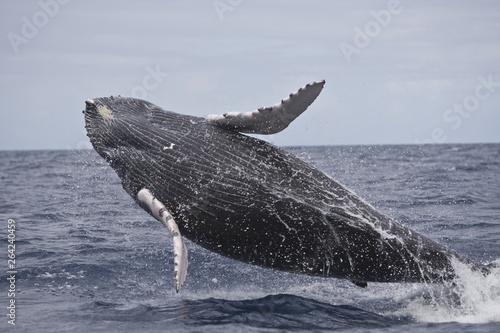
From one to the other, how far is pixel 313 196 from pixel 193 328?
259cm

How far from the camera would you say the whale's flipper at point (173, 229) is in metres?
8.82

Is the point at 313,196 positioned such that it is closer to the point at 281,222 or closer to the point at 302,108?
the point at 281,222

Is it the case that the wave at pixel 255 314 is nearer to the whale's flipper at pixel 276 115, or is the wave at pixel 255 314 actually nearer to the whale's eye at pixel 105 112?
the whale's flipper at pixel 276 115

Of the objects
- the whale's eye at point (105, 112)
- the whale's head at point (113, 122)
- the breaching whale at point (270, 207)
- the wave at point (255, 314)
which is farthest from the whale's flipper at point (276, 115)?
the wave at point (255, 314)

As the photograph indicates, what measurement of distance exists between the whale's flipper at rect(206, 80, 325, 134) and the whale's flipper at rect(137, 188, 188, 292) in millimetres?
Answer: 1618

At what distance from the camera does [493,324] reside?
8.91 m

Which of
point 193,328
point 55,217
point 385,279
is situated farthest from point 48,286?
point 55,217

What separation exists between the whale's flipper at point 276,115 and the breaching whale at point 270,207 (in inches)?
0.6

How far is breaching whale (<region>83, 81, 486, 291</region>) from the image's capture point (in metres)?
9.75

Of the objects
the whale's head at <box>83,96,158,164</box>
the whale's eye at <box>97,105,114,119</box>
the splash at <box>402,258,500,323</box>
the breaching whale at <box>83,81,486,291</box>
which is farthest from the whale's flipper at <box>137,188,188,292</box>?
the splash at <box>402,258,500,323</box>

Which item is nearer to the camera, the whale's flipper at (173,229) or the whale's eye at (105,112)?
the whale's flipper at (173,229)

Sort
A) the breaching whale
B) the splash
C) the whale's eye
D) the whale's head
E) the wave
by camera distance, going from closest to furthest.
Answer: the wave < the splash < the breaching whale < the whale's head < the whale's eye

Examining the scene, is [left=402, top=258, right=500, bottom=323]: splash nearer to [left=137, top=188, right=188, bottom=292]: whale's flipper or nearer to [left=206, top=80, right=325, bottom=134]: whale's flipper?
[left=206, top=80, right=325, bottom=134]: whale's flipper

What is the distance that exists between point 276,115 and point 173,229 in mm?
2196
